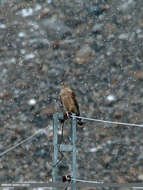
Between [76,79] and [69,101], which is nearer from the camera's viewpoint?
[69,101]

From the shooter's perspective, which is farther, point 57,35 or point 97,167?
point 57,35

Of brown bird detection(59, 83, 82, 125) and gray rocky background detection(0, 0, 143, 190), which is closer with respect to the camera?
brown bird detection(59, 83, 82, 125)

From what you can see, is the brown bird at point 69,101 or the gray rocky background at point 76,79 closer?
the brown bird at point 69,101

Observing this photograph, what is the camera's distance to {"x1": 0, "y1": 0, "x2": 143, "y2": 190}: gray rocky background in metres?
6.06

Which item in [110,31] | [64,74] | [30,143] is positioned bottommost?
[30,143]

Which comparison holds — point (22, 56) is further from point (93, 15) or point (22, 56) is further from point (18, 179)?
point (18, 179)

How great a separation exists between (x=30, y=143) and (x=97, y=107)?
37.6 inches

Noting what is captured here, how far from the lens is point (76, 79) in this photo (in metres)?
6.33

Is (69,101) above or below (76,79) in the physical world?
below

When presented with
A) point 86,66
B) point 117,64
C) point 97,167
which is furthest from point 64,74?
point 97,167

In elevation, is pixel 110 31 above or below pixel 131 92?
above

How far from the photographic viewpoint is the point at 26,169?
6141 mm

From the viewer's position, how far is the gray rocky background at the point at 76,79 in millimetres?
6062

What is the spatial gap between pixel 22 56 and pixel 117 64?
125 centimetres
